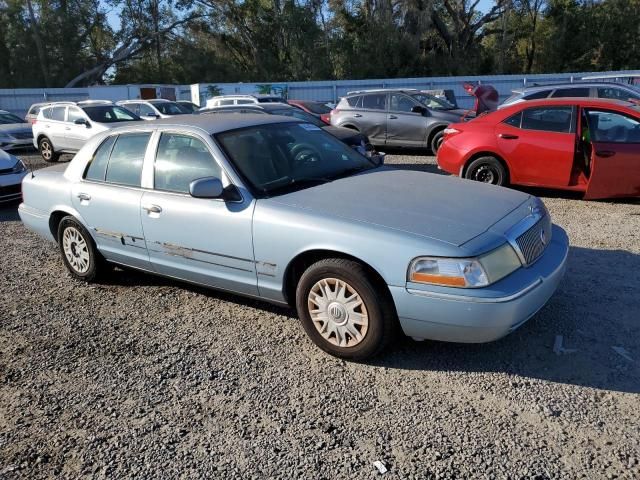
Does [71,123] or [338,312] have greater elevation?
[71,123]

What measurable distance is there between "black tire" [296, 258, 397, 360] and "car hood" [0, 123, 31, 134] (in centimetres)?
1662

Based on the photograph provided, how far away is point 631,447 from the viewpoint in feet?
9.00

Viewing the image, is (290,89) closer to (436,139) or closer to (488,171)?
(436,139)

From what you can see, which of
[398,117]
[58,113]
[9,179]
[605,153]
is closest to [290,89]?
[58,113]

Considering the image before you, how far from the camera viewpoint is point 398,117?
1334 centimetres

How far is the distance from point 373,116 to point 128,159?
381 inches

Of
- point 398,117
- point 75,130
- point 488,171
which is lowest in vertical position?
point 488,171

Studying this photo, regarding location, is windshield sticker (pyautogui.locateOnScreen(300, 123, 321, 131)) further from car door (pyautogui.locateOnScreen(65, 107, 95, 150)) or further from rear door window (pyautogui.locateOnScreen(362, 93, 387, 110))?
car door (pyautogui.locateOnScreen(65, 107, 95, 150))

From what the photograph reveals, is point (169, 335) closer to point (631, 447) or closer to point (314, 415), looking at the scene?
point (314, 415)

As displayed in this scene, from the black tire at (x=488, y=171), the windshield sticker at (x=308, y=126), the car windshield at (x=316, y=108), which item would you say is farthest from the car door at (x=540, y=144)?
the car windshield at (x=316, y=108)

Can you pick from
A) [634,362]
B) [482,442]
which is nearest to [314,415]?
[482,442]

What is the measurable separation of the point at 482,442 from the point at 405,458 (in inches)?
16.6

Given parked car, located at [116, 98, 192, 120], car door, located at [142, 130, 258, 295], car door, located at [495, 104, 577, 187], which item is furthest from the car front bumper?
parked car, located at [116, 98, 192, 120]

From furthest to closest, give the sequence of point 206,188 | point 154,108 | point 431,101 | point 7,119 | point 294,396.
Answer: point 7,119 < point 154,108 < point 431,101 < point 206,188 < point 294,396
